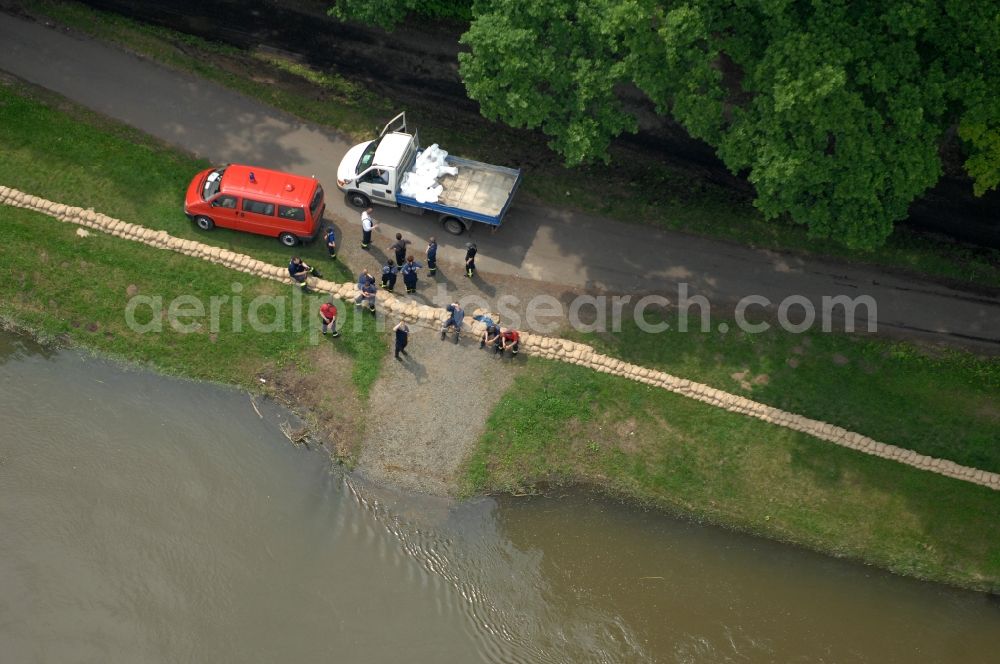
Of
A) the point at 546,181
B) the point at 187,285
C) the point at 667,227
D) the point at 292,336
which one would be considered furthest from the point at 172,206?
the point at 667,227

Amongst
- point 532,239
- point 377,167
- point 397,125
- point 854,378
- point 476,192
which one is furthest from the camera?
point 397,125

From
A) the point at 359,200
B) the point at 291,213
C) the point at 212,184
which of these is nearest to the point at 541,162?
the point at 359,200

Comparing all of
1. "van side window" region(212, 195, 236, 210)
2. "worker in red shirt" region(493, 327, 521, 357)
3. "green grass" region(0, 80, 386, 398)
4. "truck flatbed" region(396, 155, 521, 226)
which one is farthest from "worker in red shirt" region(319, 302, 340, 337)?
"worker in red shirt" region(493, 327, 521, 357)

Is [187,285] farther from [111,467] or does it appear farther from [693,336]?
[693,336]

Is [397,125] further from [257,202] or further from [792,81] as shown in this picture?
[792,81]

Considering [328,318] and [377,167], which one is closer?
[328,318]

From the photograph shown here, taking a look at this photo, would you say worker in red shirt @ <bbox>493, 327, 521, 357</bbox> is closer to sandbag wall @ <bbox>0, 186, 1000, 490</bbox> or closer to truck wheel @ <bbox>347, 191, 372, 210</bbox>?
sandbag wall @ <bbox>0, 186, 1000, 490</bbox>

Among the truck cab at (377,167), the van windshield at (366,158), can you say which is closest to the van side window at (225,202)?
the truck cab at (377,167)

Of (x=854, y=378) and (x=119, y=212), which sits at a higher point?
(x=854, y=378)
